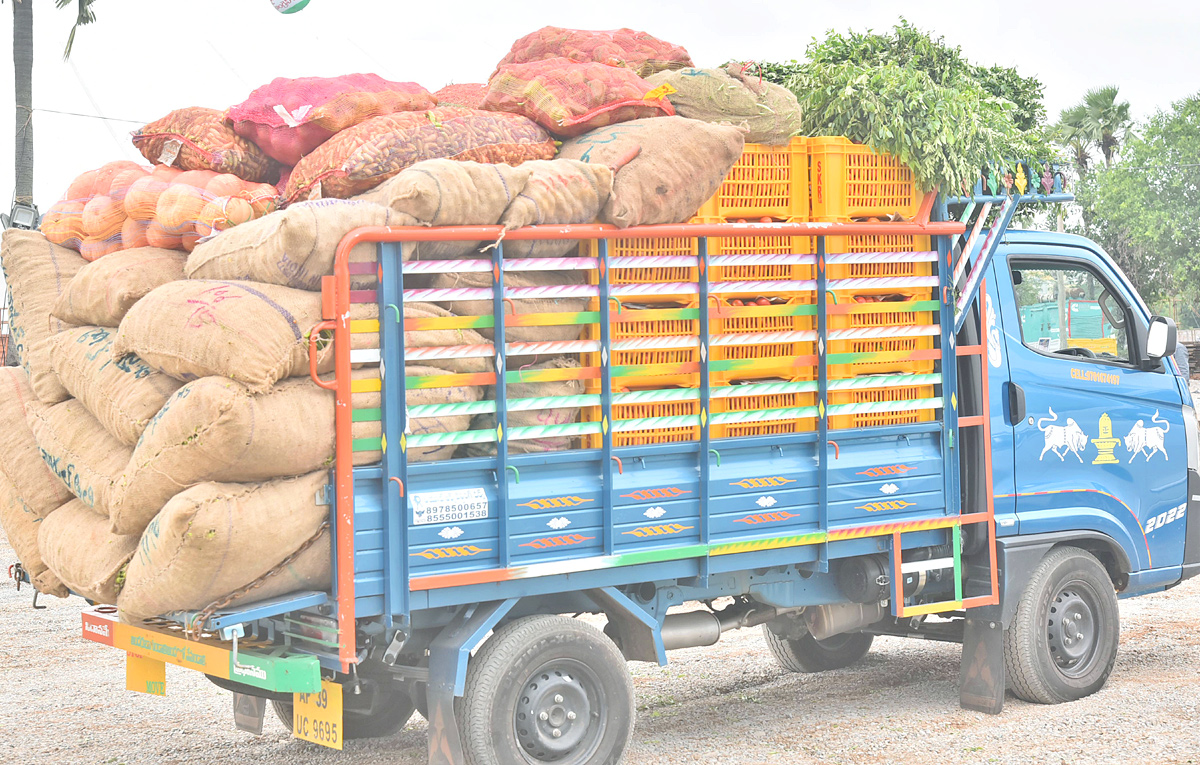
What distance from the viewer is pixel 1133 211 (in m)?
49.5

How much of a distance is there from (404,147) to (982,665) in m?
3.81

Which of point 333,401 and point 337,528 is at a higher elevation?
point 333,401

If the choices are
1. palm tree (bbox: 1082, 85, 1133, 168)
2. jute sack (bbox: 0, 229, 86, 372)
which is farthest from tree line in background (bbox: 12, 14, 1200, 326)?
palm tree (bbox: 1082, 85, 1133, 168)

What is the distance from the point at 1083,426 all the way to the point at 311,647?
13.6 feet

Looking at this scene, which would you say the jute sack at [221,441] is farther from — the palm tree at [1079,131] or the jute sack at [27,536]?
the palm tree at [1079,131]

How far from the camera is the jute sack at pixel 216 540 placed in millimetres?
4293

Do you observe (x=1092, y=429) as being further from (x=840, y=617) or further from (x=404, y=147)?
(x=404, y=147)

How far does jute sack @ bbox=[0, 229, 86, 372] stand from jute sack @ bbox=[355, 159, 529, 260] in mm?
1589

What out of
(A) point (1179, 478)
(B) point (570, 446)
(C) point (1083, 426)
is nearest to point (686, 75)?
(B) point (570, 446)

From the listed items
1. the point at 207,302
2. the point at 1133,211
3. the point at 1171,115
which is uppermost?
the point at 1171,115

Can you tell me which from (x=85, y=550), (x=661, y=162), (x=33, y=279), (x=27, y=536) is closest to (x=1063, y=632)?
(x=661, y=162)

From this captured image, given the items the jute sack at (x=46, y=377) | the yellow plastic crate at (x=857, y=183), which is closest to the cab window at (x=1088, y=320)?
the yellow plastic crate at (x=857, y=183)

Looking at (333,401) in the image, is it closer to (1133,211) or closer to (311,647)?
(311,647)

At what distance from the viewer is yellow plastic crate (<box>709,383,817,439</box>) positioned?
5.55 meters
